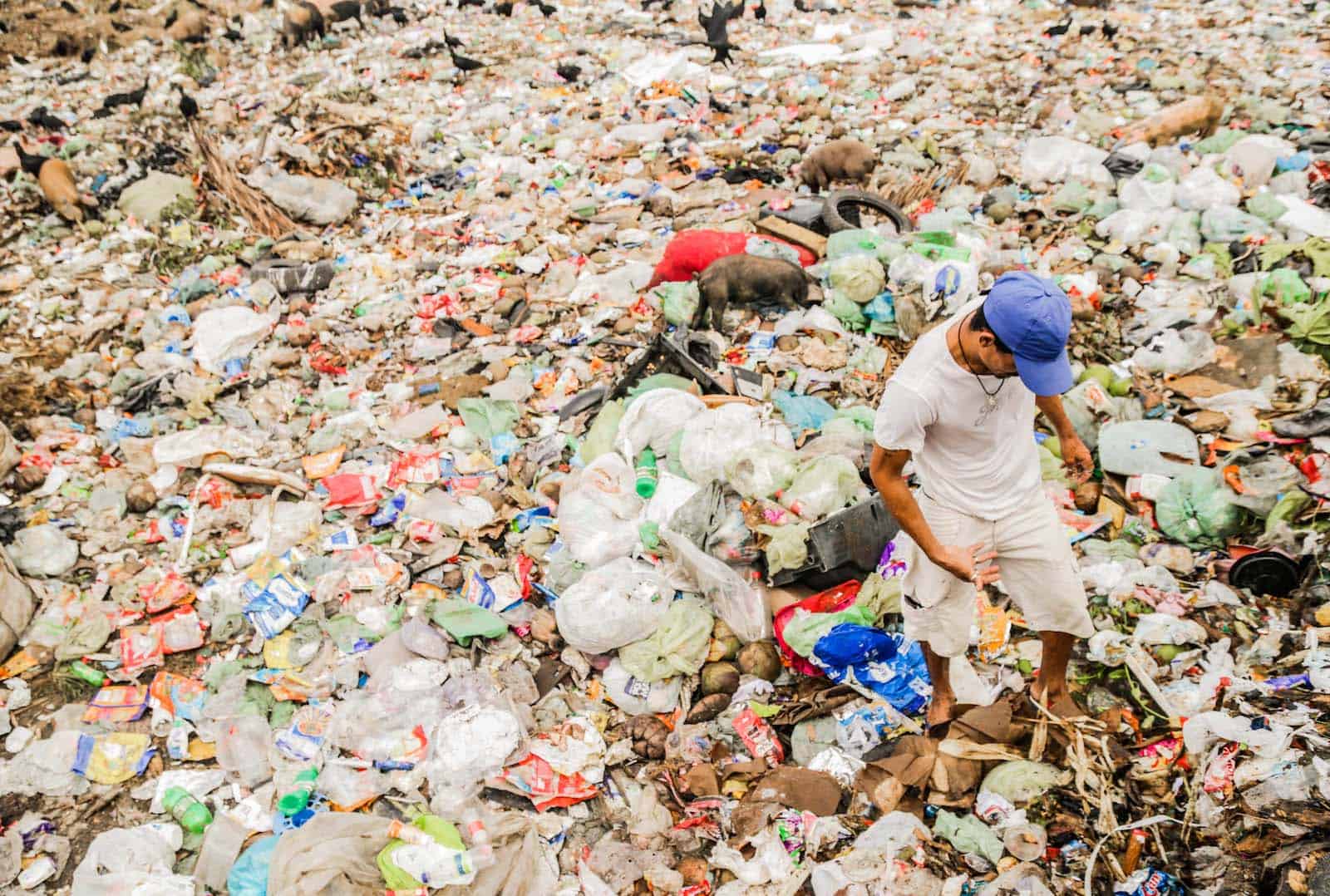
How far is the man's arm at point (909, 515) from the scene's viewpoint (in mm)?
2150

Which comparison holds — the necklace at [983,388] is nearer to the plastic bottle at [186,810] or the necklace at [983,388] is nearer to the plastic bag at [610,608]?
the plastic bag at [610,608]

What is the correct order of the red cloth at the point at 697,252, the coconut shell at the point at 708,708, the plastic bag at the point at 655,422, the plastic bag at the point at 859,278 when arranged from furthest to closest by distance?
the red cloth at the point at 697,252 → the plastic bag at the point at 859,278 → the plastic bag at the point at 655,422 → the coconut shell at the point at 708,708

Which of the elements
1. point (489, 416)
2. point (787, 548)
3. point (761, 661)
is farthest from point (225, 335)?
point (761, 661)

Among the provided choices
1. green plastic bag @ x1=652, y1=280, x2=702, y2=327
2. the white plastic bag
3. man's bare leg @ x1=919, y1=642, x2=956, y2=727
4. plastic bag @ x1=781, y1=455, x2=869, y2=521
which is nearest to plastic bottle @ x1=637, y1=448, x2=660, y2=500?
plastic bag @ x1=781, y1=455, x2=869, y2=521

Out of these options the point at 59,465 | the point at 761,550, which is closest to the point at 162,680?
the point at 59,465

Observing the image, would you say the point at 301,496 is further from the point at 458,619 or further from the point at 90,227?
the point at 90,227

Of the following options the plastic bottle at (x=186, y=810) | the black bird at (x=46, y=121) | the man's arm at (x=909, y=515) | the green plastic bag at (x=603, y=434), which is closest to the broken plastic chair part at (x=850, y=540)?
the man's arm at (x=909, y=515)

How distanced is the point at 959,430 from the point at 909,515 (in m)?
0.26

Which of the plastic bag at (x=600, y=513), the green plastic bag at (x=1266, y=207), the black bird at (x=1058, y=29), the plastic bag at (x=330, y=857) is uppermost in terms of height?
the black bird at (x=1058, y=29)

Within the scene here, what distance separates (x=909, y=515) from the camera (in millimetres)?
2178

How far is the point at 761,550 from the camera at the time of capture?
3.30 metres

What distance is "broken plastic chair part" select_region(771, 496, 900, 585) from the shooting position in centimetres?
307

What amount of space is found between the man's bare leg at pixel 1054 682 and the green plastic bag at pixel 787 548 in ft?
2.97

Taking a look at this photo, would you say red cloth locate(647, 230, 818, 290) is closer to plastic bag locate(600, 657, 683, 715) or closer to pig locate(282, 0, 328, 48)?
plastic bag locate(600, 657, 683, 715)
